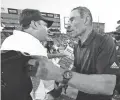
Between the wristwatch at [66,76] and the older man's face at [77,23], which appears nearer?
the wristwatch at [66,76]

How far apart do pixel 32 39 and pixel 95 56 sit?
0.58 meters

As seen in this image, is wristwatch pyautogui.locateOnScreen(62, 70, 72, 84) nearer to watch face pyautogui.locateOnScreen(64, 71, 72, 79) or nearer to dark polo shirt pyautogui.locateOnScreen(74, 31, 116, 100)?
watch face pyautogui.locateOnScreen(64, 71, 72, 79)

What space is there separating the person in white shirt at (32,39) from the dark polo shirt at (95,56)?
0.96 ft

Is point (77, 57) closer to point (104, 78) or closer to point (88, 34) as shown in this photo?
point (88, 34)

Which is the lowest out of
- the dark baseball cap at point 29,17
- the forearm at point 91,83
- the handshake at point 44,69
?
the forearm at point 91,83

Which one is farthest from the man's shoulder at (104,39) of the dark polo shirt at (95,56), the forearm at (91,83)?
the forearm at (91,83)

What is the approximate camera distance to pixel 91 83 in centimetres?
72

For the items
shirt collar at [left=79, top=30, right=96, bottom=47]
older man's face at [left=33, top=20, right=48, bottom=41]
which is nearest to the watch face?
older man's face at [left=33, top=20, right=48, bottom=41]

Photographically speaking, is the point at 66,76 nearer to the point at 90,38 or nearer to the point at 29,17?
the point at 29,17

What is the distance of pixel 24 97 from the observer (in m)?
0.79

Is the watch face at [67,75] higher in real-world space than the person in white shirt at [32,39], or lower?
lower

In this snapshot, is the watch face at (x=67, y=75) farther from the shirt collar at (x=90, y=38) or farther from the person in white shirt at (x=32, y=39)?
the shirt collar at (x=90, y=38)

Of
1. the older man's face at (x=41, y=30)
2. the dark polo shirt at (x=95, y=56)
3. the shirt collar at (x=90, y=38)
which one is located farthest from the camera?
the shirt collar at (x=90, y=38)

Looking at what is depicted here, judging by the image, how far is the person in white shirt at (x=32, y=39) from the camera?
0.71 m
